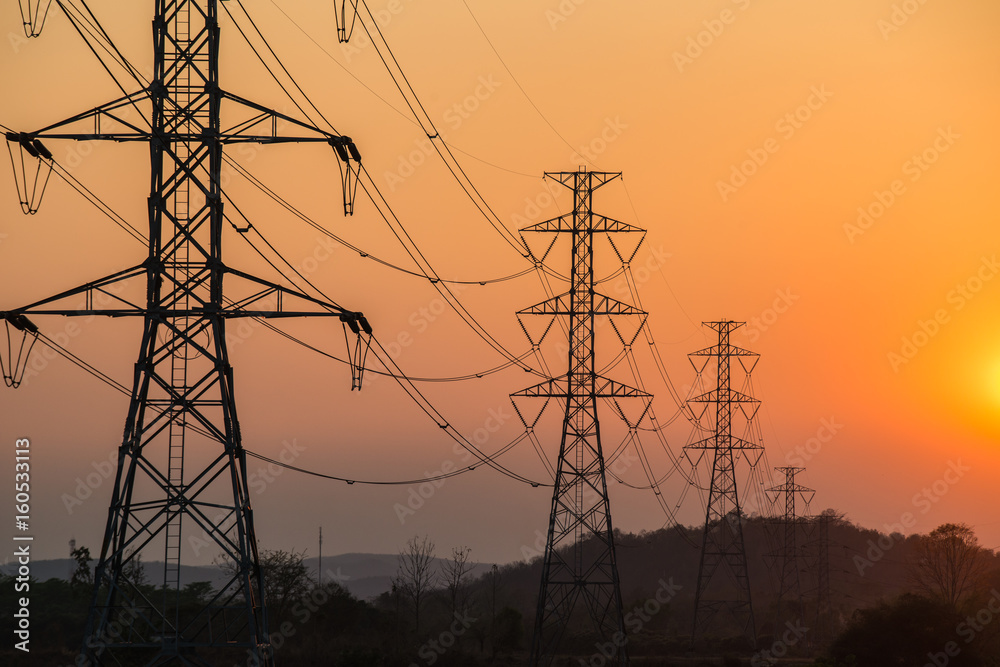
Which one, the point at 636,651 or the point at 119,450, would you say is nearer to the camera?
the point at 119,450

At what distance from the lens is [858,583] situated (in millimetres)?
193375

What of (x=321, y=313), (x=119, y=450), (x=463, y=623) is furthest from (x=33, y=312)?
(x=463, y=623)

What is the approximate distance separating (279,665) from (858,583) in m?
144

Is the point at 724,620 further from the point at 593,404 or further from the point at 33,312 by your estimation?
the point at 33,312

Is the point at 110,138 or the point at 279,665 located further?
the point at 279,665

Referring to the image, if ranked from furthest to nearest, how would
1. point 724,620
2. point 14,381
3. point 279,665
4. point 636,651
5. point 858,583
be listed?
point 858,583 → point 724,620 → point 636,651 → point 279,665 → point 14,381

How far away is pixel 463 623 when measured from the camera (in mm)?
96250

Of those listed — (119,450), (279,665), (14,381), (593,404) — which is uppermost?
(593,404)

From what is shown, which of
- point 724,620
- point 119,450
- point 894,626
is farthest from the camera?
point 724,620

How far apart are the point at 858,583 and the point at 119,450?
18193 cm

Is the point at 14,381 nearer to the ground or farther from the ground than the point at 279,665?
farther from the ground

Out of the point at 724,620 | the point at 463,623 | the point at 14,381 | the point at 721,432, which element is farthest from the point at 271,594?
the point at 14,381

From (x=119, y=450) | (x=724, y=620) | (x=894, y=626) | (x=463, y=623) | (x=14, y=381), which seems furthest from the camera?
(x=724, y=620)

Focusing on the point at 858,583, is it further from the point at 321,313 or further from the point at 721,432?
the point at 321,313
